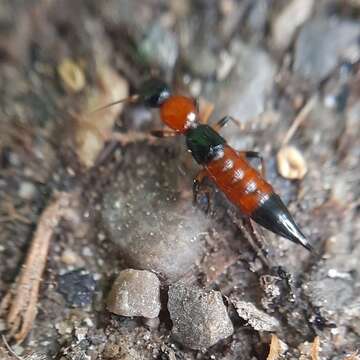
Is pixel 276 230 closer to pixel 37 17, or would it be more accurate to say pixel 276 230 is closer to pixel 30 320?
pixel 30 320

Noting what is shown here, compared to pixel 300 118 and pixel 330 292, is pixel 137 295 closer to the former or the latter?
pixel 330 292

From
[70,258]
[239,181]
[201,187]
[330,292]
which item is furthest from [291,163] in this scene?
[70,258]

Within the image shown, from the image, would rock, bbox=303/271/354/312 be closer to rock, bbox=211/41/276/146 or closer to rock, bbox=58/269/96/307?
rock, bbox=211/41/276/146

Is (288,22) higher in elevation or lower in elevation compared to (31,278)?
higher

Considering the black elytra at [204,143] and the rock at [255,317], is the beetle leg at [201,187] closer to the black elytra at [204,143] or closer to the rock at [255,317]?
the black elytra at [204,143]

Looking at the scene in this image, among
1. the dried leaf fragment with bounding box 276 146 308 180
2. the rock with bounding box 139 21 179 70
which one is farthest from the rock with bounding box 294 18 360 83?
the rock with bounding box 139 21 179 70

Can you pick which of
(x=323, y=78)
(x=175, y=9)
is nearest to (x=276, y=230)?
(x=323, y=78)
